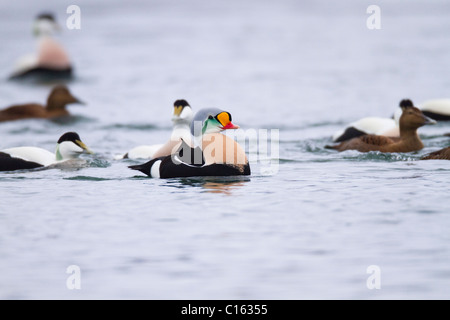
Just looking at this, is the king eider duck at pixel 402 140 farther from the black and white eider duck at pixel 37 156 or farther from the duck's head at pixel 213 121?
the black and white eider duck at pixel 37 156

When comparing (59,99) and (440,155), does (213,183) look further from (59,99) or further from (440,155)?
(59,99)

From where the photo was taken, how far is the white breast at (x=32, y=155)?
9.73m

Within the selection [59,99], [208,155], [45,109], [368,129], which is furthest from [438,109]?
[45,109]

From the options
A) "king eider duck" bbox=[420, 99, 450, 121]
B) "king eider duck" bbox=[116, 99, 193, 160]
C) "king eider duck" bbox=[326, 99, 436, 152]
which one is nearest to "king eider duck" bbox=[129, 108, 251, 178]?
"king eider duck" bbox=[116, 99, 193, 160]

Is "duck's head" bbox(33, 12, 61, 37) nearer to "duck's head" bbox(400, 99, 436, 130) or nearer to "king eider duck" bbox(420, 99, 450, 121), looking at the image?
"king eider duck" bbox(420, 99, 450, 121)

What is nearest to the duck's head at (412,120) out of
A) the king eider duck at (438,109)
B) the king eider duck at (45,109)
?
the king eider duck at (438,109)

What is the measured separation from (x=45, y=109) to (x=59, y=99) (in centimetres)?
29

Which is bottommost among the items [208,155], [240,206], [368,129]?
[240,206]

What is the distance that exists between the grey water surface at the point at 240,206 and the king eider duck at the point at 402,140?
0.15m

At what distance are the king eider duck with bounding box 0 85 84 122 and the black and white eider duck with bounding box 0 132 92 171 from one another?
4.19 meters

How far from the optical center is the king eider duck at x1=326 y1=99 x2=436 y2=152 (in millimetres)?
10656

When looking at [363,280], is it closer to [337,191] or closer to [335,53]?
[337,191]

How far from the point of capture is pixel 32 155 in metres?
9.81

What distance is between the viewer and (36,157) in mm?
9836
